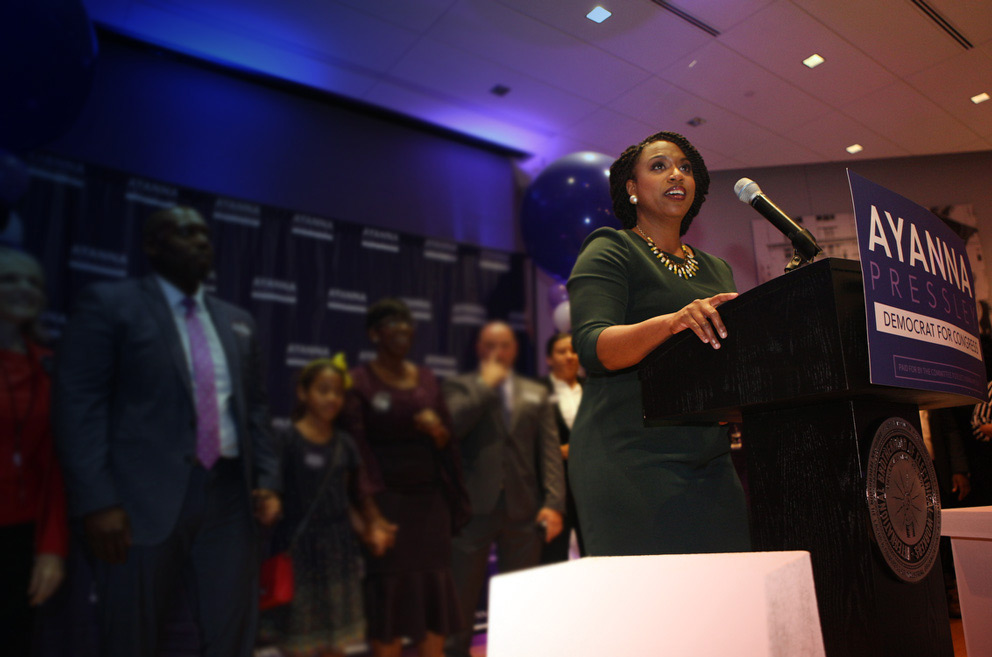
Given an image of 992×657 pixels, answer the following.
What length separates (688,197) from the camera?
1.23 metres

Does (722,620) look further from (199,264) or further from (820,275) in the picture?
(199,264)

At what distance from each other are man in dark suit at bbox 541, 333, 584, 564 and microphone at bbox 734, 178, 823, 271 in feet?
6.45

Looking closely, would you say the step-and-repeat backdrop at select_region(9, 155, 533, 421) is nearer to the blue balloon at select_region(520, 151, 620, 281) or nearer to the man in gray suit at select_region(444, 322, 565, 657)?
the man in gray suit at select_region(444, 322, 565, 657)

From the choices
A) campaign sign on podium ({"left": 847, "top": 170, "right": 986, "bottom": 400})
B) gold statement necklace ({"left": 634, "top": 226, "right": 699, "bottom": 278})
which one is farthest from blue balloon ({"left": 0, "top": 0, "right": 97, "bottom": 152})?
campaign sign on podium ({"left": 847, "top": 170, "right": 986, "bottom": 400})

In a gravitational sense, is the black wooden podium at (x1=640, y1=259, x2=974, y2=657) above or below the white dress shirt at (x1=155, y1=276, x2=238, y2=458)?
below

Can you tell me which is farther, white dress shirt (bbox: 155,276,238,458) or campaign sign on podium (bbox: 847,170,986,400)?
white dress shirt (bbox: 155,276,238,458)

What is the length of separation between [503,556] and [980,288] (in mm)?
2113

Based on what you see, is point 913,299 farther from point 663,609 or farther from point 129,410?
point 129,410

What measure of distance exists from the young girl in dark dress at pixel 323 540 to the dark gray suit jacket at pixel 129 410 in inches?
28.8

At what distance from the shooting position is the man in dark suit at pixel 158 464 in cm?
187

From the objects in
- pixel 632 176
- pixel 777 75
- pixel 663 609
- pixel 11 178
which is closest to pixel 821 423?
pixel 663 609

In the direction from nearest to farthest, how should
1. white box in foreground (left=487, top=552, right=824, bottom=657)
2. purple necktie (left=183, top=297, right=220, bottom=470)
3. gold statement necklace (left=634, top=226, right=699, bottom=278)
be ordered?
white box in foreground (left=487, top=552, right=824, bottom=657) < gold statement necklace (left=634, top=226, right=699, bottom=278) < purple necktie (left=183, top=297, right=220, bottom=470)

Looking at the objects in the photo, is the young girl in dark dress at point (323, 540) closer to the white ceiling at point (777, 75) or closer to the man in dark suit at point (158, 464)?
the man in dark suit at point (158, 464)

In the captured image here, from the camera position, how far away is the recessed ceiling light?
4.67 ft
